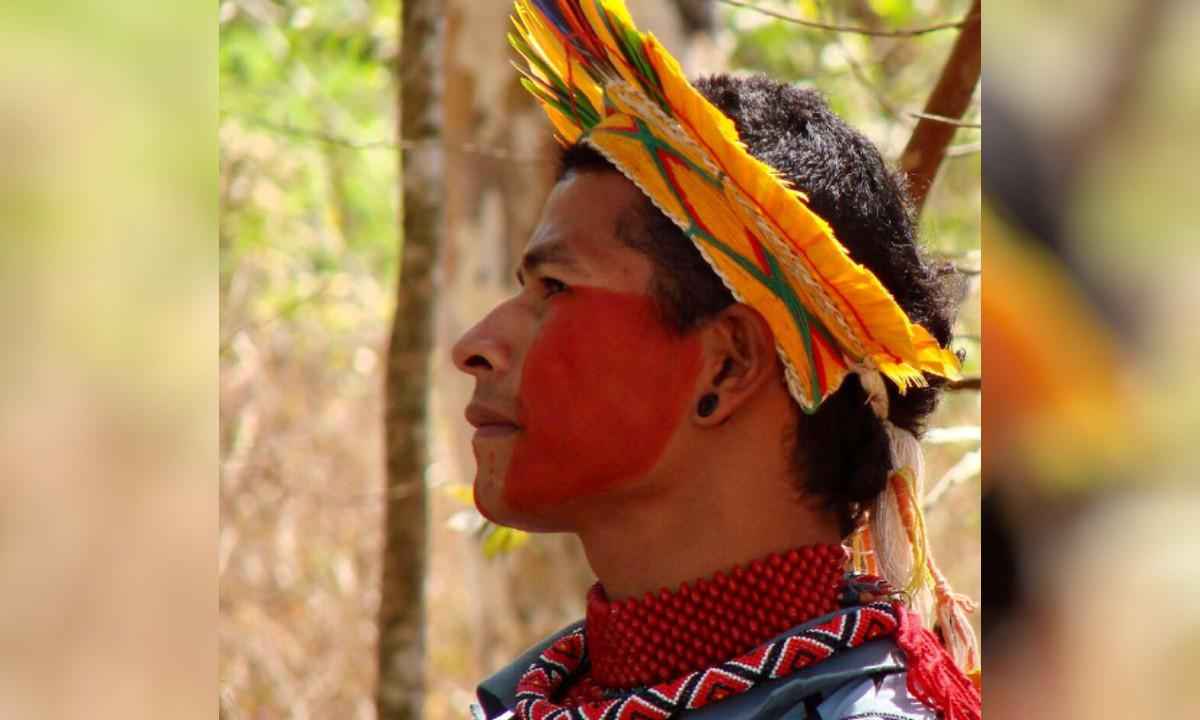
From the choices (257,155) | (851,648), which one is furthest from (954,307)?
(257,155)

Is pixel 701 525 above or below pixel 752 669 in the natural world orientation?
above

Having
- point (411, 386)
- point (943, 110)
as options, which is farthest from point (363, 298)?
point (943, 110)

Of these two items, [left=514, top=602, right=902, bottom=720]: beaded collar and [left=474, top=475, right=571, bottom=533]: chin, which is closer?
[left=514, top=602, right=902, bottom=720]: beaded collar

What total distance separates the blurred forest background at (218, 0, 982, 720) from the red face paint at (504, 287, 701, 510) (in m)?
1.81

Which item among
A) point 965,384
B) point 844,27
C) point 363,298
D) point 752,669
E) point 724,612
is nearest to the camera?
point 752,669

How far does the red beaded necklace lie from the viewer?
208cm

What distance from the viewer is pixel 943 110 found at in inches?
117

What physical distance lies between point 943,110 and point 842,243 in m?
0.91

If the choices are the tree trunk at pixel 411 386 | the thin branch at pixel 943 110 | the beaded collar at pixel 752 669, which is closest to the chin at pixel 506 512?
the beaded collar at pixel 752 669

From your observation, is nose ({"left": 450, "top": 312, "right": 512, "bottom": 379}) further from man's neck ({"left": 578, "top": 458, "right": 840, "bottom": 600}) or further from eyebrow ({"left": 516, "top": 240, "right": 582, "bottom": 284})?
man's neck ({"left": 578, "top": 458, "right": 840, "bottom": 600})

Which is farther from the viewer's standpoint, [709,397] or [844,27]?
[844,27]

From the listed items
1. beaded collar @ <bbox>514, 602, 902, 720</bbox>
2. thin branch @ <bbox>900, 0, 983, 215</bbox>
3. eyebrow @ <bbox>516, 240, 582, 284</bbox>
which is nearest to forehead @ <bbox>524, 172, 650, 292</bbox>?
eyebrow @ <bbox>516, 240, 582, 284</bbox>

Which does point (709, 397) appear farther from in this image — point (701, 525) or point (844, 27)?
point (844, 27)

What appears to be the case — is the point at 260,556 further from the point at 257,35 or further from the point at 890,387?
the point at 890,387
